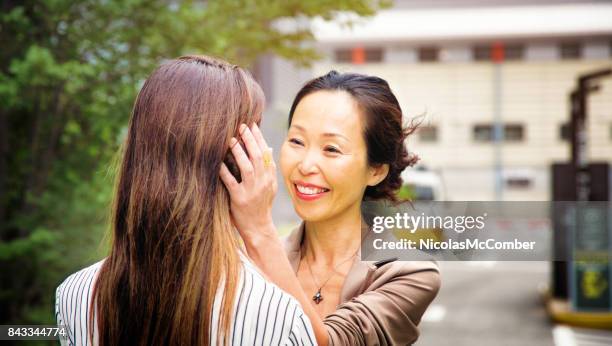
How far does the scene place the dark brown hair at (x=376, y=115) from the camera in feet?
4.72

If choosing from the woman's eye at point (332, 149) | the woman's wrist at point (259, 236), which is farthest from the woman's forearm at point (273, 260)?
the woman's eye at point (332, 149)

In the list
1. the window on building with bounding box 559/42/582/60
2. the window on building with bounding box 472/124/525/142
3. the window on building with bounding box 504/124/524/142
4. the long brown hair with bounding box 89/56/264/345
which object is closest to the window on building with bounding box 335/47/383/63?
the window on building with bounding box 559/42/582/60

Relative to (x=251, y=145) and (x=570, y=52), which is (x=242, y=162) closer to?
(x=251, y=145)

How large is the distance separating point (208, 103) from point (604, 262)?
25.8 ft

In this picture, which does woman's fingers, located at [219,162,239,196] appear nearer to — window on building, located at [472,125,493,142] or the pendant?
the pendant

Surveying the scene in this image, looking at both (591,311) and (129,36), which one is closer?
(129,36)

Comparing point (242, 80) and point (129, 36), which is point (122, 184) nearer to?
point (242, 80)

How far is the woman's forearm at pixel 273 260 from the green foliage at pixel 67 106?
10.4 ft

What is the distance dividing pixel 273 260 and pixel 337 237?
224 mm

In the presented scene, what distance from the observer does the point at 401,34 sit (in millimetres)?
6246

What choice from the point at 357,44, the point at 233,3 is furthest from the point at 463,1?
the point at 233,3

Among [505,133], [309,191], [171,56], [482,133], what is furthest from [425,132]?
[505,133]

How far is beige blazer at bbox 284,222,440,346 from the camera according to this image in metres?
1.36

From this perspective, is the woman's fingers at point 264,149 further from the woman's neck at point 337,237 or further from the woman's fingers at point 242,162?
the woman's neck at point 337,237
